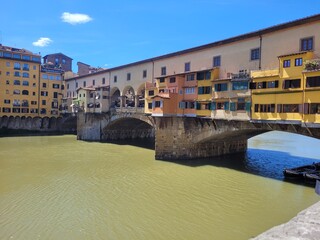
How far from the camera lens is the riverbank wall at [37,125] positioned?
6184 cm

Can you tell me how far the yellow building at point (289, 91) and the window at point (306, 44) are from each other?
1.49 meters

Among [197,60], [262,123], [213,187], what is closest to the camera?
[213,187]

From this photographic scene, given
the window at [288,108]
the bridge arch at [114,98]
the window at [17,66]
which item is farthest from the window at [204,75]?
the window at [17,66]

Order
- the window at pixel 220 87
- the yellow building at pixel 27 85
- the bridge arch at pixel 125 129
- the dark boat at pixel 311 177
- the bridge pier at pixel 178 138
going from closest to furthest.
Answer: the dark boat at pixel 311 177 < the window at pixel 220 87 < the bridge pier at pixel 178 138 < the bridge arch at pixel 125 129 < the yellow building at pixel 27 85

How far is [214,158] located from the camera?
1340 inches

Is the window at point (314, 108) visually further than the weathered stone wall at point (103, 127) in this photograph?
Answer: No

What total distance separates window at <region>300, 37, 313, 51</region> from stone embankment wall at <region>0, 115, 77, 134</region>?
54061 mm

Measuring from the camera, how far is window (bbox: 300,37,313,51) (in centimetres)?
2200

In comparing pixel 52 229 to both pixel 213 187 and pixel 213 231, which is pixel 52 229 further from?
pixel 213 187

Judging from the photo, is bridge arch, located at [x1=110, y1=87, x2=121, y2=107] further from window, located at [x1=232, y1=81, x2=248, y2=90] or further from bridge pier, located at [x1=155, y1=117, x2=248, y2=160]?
window, located at [x1=232, y1=81, x2=248, y2=90]

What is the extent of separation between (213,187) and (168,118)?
12412 millimetres

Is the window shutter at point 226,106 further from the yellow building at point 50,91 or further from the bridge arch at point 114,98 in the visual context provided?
the yellow building at point 50,91

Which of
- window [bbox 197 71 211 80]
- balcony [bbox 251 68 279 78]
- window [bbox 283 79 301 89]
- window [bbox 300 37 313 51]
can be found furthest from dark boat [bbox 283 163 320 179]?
window [bbox 197 71 211 80]

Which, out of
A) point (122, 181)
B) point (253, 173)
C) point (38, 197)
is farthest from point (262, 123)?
point (38, 197)
